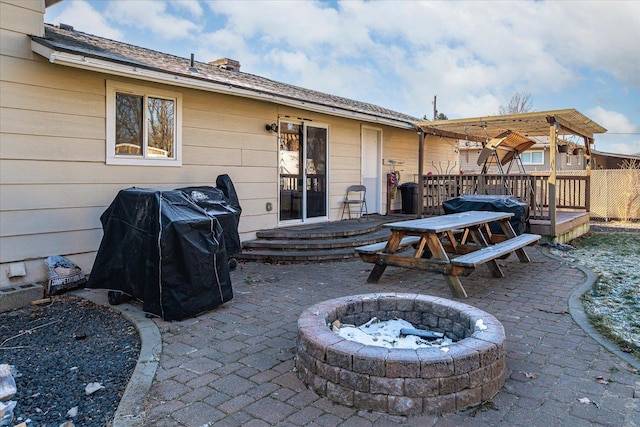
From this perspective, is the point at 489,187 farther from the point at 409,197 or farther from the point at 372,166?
the point at 372,166

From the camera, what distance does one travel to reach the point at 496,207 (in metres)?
7.18

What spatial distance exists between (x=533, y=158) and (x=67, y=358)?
77.3ft

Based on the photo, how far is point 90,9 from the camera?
846 cm

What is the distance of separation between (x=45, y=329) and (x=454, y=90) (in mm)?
38286

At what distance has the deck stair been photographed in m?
6.40

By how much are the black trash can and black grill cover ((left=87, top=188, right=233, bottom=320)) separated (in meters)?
7.52

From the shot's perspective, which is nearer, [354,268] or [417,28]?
[354,268]

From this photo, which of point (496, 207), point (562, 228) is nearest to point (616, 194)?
point (562, 228)

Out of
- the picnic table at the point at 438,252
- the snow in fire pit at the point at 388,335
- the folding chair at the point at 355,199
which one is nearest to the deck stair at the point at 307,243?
the picnic table at the point at 438,252

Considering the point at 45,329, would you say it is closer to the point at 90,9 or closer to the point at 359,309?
the point at 359,309

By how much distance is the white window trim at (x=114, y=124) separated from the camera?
530cm

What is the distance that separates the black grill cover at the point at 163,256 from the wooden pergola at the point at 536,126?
647 centimetres

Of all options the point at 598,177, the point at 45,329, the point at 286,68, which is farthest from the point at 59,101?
the point at 286,68

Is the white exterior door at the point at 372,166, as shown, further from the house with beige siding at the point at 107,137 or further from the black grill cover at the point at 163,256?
the black grill cover at the point at 163,256
